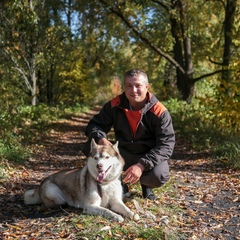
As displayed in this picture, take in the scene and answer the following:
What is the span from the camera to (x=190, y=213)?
15.5 feet

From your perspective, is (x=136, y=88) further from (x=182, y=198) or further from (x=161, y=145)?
(x=182, y=198)

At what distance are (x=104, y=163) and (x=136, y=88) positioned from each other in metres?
1.07

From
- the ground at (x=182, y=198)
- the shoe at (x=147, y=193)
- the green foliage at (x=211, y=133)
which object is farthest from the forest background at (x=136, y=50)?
the shoe at (x=147, y=193)

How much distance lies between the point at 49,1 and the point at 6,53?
3420 mm

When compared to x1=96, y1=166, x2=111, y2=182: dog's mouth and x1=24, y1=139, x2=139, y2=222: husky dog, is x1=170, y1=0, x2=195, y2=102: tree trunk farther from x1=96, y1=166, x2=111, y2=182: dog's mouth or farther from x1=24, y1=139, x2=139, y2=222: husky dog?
x1=96, y1=166, x2=111, y2=182: dog's mouth

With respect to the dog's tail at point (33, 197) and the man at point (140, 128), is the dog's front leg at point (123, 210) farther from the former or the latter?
the dog's tail at point (33, 197)

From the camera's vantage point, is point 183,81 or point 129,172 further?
point 183,81

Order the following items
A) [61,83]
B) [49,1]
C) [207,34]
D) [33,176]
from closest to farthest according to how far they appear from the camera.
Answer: [33,176]
[49,1]
[207,34]
[61,83]

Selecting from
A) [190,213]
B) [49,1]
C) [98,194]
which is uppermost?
[49,1]

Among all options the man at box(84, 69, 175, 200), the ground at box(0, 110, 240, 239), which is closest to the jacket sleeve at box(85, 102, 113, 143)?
the man at box(84, 69, 175, 200)

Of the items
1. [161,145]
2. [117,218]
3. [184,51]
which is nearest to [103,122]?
[161,145]

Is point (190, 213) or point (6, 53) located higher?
point (6, 53)

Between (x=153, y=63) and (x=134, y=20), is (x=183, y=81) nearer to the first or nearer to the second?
(x=134, y=20)

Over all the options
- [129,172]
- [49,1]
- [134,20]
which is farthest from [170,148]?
[49,1]
